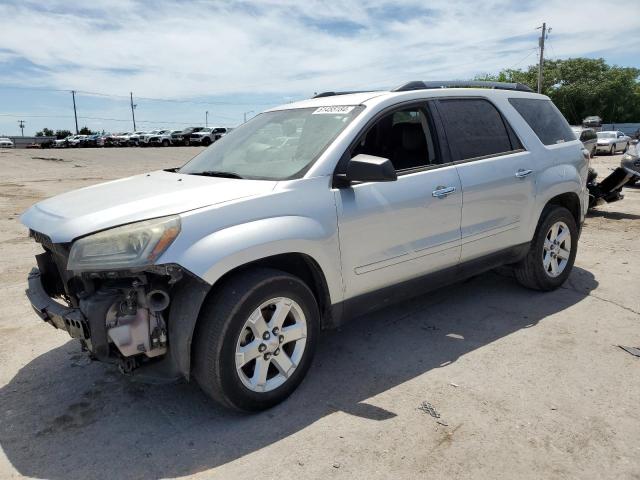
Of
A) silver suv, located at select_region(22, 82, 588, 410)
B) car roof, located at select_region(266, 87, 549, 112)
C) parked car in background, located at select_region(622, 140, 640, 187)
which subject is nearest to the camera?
silver suv, located at select_region(22, 82, 588, 410)

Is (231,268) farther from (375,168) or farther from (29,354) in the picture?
(29,354)

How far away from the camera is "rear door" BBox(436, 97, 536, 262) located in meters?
3.95

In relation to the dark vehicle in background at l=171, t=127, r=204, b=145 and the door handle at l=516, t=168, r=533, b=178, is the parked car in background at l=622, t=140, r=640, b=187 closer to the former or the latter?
the door handle at l=516, t=168, r=533, b=178

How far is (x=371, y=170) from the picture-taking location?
3074 millimetres

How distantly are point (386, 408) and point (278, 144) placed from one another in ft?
6.07

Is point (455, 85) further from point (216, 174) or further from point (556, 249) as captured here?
point (216, 174)

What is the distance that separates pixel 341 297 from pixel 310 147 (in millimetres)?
973

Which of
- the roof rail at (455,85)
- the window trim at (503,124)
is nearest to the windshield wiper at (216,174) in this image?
the roof rail at (455,85)

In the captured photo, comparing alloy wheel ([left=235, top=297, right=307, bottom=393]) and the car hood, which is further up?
the car hood

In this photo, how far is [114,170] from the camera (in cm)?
2062

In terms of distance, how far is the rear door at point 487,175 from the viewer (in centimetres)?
395

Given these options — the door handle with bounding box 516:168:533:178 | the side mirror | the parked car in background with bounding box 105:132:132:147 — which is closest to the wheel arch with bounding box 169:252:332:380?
the side mirror

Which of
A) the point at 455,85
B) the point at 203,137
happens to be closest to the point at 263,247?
the point at 455,85

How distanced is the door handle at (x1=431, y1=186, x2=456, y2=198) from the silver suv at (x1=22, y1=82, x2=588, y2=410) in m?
0.01
